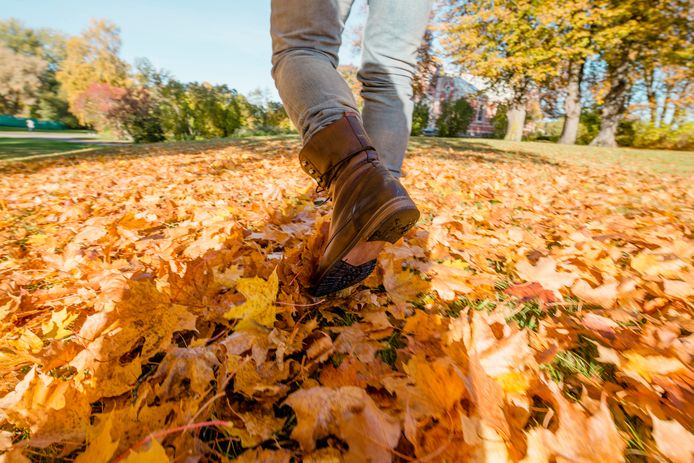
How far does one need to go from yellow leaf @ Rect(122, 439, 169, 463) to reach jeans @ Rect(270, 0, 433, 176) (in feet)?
2.80

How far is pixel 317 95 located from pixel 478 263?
0.91 meters

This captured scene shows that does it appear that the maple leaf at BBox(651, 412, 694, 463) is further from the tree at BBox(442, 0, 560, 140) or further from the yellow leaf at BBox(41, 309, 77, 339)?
the tree at BBox(442, 0, 560, 140)

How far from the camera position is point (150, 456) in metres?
0.49

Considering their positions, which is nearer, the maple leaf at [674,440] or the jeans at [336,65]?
the maple leaf at [674,440]

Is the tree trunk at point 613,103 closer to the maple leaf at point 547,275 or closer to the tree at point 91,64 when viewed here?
the maple leaf at point 547,275

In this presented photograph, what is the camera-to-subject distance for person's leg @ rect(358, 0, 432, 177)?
4.36 ft

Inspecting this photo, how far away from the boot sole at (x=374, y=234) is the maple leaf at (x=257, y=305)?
0.16 m

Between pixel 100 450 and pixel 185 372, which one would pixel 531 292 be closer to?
pixel 185 372

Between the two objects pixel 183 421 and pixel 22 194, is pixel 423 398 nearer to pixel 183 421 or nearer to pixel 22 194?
pixel 183 421

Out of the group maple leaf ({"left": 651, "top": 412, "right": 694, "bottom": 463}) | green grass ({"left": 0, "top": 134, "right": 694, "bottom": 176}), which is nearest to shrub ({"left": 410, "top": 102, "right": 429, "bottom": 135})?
green grass ({"left": 0, "top": 134, "right": 694, "bottom": 176})

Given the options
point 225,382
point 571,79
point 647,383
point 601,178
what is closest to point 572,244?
point 647,383

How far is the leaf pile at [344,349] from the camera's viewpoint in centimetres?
59

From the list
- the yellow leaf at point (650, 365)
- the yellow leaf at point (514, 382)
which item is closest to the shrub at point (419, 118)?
the yellow leaf at point (650, 365)

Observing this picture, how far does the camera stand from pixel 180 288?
1.04 m
